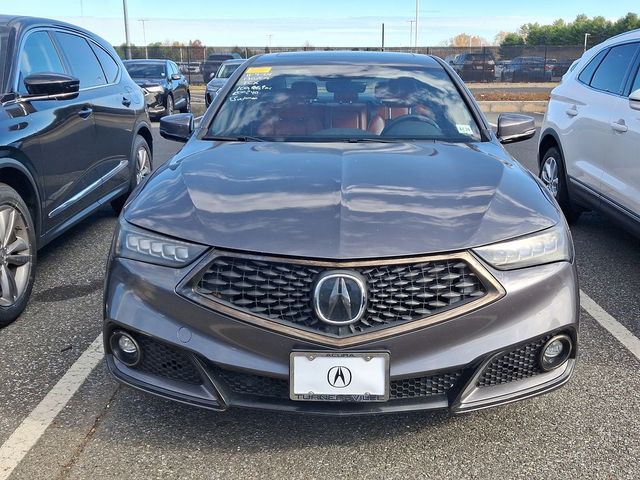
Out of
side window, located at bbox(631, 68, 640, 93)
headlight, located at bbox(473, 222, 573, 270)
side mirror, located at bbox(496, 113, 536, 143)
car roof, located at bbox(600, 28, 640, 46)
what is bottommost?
headlight, located at bbox(473, 222, 573, 270)

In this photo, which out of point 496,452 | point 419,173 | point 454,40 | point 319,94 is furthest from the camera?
point 454,40

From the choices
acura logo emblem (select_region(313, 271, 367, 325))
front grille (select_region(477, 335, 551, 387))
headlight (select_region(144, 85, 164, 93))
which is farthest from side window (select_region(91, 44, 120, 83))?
headlight (select_region(144, 85, 164, 93))

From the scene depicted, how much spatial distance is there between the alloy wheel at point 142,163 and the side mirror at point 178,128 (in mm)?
2455

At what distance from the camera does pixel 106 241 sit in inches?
221

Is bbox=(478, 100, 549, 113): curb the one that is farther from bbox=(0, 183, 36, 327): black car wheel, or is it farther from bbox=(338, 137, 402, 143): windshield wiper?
bbox=(0, 183, 36, 327): black car wheel

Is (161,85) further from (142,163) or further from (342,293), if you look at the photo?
(342,293)

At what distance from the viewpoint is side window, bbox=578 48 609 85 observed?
5.68m

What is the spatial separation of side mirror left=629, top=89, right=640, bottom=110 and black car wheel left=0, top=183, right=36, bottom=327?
372cm

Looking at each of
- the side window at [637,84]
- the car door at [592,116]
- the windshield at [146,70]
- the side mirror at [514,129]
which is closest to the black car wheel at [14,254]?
the side mirror at [514,129]

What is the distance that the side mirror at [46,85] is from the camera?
4.14 metres

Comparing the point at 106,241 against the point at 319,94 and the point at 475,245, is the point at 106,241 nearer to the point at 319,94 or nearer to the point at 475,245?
the point at 319,94

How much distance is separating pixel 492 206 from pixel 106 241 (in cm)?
379

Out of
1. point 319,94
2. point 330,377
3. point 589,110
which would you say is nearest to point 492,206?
point 330,377

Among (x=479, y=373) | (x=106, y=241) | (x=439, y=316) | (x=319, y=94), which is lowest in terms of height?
(x=106, y=241)
